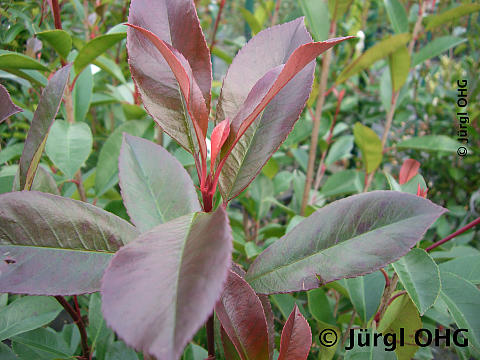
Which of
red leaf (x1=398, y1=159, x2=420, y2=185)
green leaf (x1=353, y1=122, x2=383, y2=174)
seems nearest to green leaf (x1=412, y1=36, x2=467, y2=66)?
green leaf (x1=353, y1=122, x2=383, y2=174)

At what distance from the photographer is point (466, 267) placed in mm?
707

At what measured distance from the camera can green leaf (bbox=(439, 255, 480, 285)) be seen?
69 cm

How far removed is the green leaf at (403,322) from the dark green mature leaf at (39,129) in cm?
55

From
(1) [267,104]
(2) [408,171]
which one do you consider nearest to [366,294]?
(2) [408,171]

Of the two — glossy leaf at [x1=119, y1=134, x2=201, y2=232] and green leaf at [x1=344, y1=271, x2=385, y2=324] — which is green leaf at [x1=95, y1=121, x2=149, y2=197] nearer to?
glossy leaf at [x1=119, y1=134, x2=201, y2=232]

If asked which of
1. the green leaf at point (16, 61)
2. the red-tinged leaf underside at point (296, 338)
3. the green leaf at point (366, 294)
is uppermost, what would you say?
the green leaf at point (16, 61)

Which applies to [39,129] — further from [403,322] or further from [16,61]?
[403,322]

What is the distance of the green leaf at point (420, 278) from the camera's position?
52 cm

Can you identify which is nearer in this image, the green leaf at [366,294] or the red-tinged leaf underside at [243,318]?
the red-tinged leaf underside at [243,318]

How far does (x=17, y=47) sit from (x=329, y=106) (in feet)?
3.86

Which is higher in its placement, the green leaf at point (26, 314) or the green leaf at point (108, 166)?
the green leaf at point (108, 166)

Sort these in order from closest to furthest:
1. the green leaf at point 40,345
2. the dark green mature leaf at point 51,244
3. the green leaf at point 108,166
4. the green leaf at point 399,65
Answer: the dark green mature leaf at point 51,244 < the green leaf at point 40,345 < the green leaf at point 108,166 < the green leaf at point 399,65
